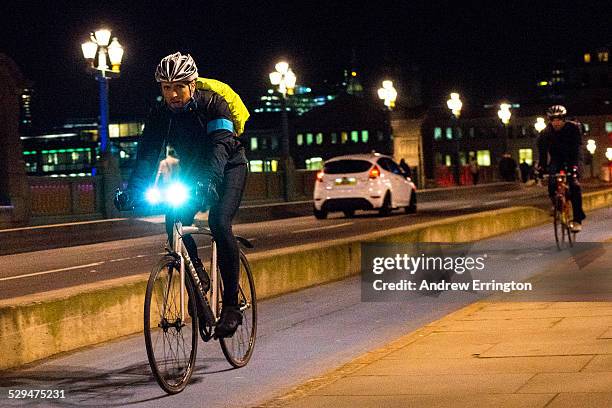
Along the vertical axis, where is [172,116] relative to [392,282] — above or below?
above

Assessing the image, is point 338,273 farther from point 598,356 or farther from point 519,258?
point 598,356

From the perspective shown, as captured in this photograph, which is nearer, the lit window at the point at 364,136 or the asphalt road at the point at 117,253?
the asphalt road at the point at 117,253

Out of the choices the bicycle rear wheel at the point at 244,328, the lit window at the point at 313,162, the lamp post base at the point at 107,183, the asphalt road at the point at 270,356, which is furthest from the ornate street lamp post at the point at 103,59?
the lit window at the point at 313,162

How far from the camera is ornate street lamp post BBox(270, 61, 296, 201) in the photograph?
46.7 meters

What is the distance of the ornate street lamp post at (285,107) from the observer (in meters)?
46.7

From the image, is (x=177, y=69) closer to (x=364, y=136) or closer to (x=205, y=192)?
(x=205, y=192)

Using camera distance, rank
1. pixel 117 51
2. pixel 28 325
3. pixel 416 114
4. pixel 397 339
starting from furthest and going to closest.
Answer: pixel 416 114
pixel 117 51
pixel 397 339
pixel 28 325

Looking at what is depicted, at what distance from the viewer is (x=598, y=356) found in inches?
309

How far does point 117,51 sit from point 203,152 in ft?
94.5

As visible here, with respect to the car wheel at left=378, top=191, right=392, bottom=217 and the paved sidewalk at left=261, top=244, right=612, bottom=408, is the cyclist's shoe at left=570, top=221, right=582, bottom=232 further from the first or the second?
the car wheel at left=378, top=191, right=392, bottom=217

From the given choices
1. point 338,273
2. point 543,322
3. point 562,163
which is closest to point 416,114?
point 562,163

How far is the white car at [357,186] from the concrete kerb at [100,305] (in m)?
18.9

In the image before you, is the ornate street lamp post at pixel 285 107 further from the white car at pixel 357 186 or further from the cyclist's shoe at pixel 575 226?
the cyclist's shoe at pixel 575 226

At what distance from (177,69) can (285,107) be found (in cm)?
3941
